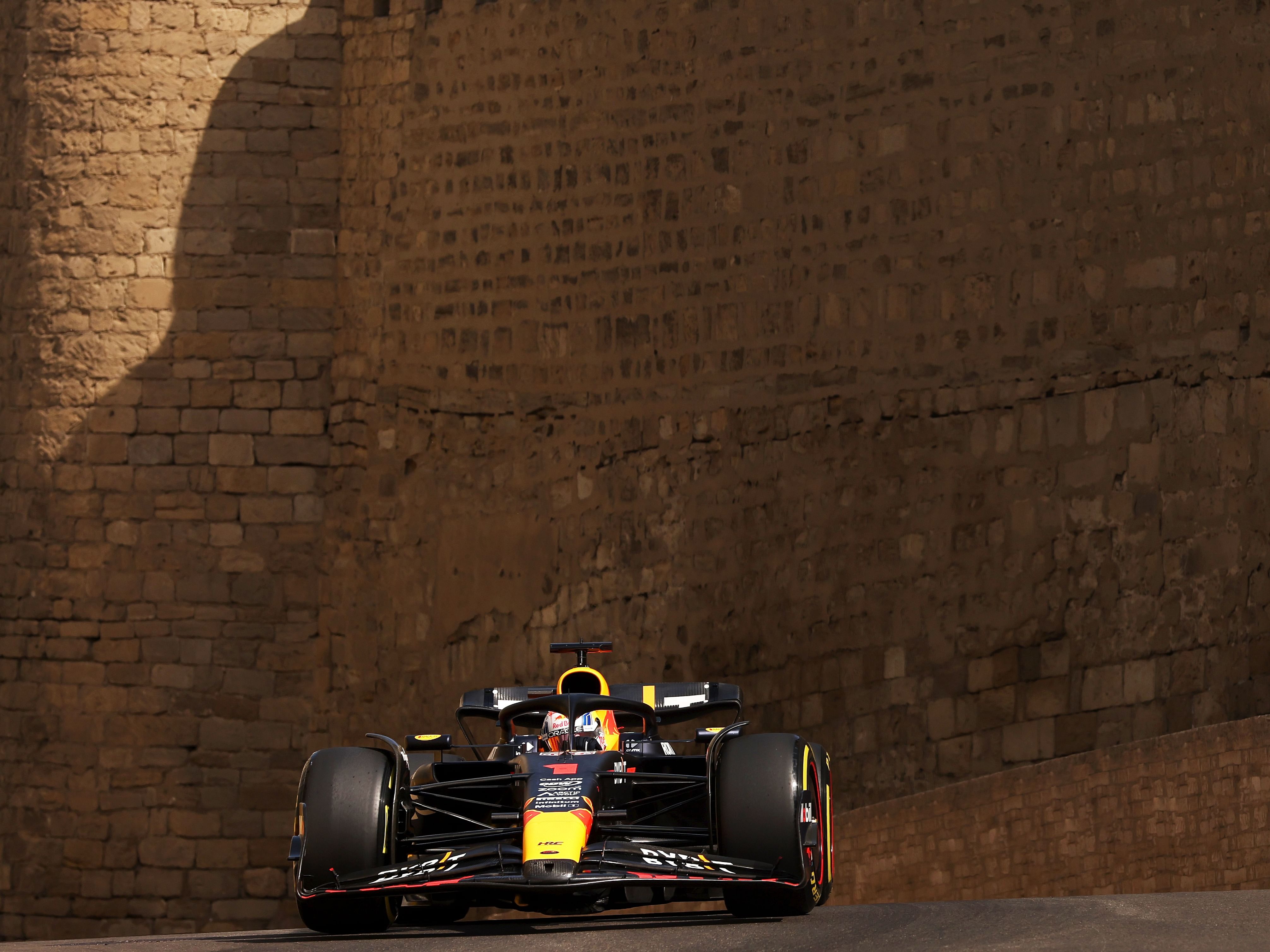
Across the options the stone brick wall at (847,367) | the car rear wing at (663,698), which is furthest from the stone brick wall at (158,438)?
the car rear wing at (663,698)

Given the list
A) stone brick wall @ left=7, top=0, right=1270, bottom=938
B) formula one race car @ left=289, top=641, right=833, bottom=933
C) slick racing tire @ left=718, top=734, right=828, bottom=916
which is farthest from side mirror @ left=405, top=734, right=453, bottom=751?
stone brick wall @ left=7, top=0, right=1270, bottom=938

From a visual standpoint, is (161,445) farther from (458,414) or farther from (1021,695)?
(1021,695)

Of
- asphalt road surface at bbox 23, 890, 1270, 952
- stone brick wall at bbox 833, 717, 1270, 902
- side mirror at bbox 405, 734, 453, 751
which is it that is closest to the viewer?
asphalt road surface at bbox 23, 890, 1270, 952

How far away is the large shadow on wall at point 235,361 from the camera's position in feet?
47.1

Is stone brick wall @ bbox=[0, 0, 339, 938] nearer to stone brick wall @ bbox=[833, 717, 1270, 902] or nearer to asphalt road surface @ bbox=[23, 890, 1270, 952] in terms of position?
stone brick wall @ bbox=[833, 717, 1270, 902]

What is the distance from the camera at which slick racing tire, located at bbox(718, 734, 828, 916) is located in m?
5.80

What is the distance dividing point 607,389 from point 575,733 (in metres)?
5.60

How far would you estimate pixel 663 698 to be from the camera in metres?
7.16

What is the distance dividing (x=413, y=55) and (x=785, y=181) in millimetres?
3854

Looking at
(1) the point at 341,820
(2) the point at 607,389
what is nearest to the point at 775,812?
(1) the point at 341,820

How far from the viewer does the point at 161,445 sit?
14430 mm

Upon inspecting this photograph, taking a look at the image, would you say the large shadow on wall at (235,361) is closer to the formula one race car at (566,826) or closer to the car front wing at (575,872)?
the formula one race car at (566,826)

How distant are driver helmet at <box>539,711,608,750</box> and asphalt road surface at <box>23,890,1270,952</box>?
57 centimetres

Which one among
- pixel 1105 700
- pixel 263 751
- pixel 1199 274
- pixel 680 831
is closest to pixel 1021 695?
pixel 1105 700
